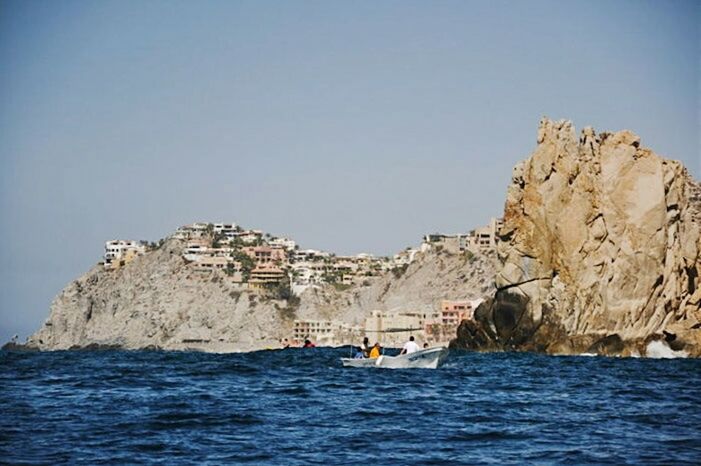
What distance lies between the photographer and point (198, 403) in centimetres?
3409

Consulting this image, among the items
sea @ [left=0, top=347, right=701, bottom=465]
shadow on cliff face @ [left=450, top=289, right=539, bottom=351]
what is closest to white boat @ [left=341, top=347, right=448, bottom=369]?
sea @ [left=0, top=347, right=701, bottom=465]

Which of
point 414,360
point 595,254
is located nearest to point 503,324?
point 595,254

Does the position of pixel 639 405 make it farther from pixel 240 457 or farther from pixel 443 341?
pixel 443 341

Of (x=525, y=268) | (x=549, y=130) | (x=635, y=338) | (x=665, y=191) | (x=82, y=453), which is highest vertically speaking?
(x=549, y=130)

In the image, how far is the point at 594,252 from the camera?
10138 centimetres

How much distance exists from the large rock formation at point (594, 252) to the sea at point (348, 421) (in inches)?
2051

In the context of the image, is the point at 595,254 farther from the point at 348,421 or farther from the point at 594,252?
the point at 348,421

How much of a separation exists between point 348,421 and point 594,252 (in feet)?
247

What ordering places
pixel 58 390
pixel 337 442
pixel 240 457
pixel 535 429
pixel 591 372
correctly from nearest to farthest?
pixel 240 457 < pixel 337 442 < pixel 535 429 < pixel 58 390 < pixel 591 372

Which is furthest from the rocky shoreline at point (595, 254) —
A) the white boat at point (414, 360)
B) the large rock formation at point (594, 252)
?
the white boat at point (414, 360)

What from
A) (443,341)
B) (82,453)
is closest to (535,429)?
(82,453)

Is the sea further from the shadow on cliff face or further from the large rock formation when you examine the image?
the shadow on cliff face

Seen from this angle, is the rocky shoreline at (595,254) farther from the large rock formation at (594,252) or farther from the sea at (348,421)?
the sea at (348,421)

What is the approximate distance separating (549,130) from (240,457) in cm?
8509
